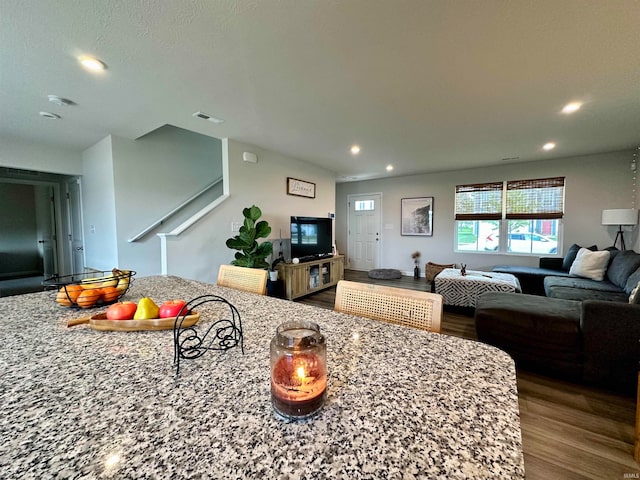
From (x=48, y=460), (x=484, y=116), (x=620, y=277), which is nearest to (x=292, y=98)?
(x=484, y=116)

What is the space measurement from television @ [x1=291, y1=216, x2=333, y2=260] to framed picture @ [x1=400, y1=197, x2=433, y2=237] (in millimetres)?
2188

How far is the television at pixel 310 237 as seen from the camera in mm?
4340

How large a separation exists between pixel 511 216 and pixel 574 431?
452 centimetres

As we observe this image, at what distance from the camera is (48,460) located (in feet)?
1.27

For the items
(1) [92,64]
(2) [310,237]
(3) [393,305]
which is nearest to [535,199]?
(2) [310,237]

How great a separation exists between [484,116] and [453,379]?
317 centimetres

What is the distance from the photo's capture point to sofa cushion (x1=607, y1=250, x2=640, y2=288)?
2939 millimetres

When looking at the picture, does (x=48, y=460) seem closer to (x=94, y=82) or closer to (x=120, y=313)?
(x=120, y=313)

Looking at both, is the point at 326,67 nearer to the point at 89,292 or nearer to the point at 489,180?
the point at 89,292

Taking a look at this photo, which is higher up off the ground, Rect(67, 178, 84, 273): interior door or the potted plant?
Rect(67, 178, 84, 273): interior door

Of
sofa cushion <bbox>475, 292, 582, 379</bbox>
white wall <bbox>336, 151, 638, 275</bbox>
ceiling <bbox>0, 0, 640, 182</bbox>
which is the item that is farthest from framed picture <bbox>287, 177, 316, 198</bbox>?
sofa cushion <bbox>475, 292, 582, 379</bbox>

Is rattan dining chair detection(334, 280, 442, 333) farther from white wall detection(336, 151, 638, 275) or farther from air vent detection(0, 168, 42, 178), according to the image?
air vent detection(0, 168, 42, 178)

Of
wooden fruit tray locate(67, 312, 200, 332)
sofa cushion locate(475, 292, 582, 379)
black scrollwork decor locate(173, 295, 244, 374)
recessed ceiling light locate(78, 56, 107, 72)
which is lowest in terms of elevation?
sofa cushion locate(475, 292, 582, 379)

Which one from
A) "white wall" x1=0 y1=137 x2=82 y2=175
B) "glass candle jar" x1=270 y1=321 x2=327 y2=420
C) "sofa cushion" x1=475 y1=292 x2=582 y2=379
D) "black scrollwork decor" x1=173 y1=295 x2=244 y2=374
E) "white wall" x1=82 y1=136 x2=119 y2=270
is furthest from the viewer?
"white wall" x1=82 y1=136 x2=119 y2=270
